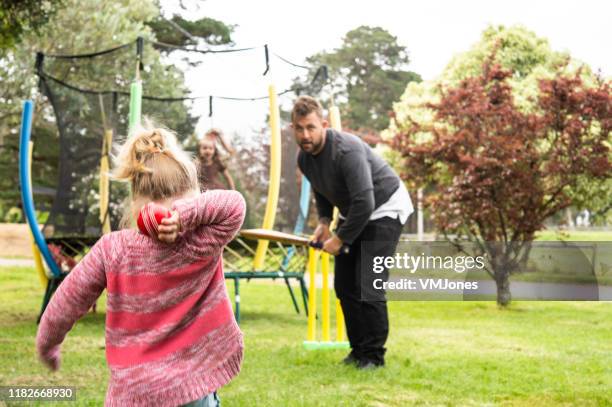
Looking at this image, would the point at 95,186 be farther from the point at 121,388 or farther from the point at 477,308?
the point at 121,388

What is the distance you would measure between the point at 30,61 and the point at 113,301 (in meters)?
16.3

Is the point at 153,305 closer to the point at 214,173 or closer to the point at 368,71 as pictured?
the point at 214,173

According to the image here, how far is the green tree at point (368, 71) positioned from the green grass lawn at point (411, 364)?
2338cm

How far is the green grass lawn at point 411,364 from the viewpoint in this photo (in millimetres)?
3689

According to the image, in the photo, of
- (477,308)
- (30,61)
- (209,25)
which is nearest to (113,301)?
(477,308)

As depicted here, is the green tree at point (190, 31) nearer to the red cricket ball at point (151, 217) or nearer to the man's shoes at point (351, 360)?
the man's shoes at point (351, 360)

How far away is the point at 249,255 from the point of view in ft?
23.5

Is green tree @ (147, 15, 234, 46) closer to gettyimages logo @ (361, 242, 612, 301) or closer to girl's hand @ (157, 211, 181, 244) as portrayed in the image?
gettyimages logo @ (361, 242, 612, 301)

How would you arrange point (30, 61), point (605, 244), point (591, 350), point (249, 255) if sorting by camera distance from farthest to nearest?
point (30, 61) → point (249, 255) → point (591, 350) → point (605, 244)

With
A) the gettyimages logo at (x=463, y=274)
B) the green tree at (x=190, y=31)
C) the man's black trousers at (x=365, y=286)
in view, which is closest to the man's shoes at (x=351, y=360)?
the man's black trousers at (x=365, y=286)

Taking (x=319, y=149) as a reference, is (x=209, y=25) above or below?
above

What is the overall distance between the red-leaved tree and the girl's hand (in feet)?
22.5

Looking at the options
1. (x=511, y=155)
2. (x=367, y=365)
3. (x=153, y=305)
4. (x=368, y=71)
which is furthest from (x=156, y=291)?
(x=368, y=71)

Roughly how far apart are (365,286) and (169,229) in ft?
7.89
